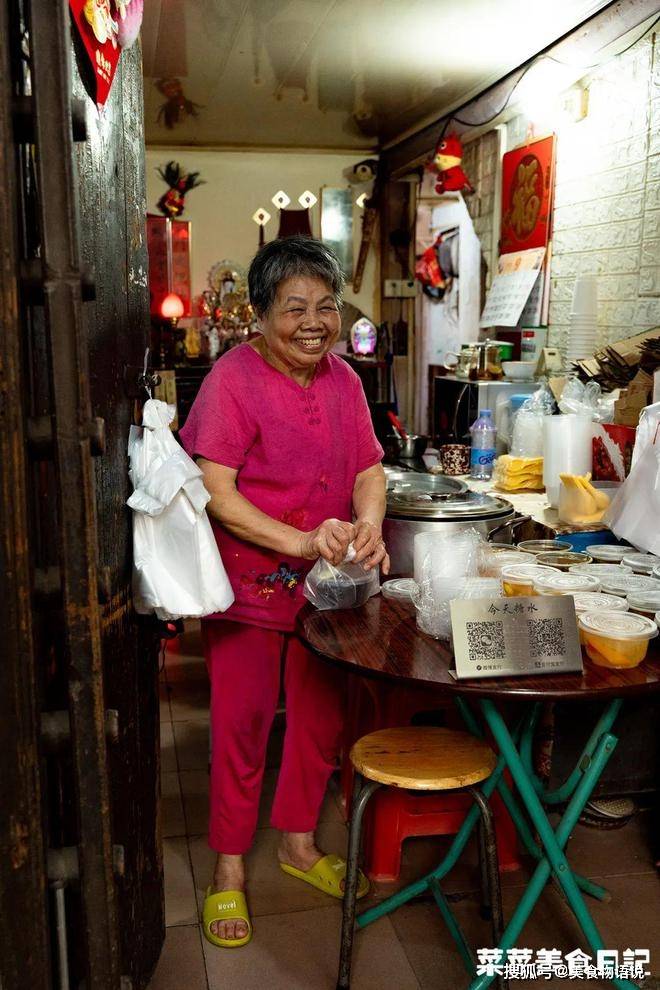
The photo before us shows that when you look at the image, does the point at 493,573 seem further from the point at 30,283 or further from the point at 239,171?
the point at 239,171

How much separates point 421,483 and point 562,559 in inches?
56.5

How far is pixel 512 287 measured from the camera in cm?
589

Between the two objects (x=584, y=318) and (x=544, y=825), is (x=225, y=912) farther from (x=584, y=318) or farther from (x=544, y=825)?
(x=584, y=318)

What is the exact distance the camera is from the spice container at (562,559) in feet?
8.53

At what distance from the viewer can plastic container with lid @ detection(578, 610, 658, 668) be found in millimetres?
2051

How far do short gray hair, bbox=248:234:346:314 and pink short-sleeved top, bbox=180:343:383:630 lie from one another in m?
0.19

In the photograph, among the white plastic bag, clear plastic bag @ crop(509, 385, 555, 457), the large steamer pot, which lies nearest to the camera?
the white plastic bag

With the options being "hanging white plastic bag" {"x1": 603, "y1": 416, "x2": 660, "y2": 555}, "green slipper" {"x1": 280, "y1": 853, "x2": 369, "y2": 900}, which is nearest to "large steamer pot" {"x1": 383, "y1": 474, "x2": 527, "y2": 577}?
"hanging white plastic bag" {"x1": 603, "y1": 416, "x2": 660, "y2": 555}

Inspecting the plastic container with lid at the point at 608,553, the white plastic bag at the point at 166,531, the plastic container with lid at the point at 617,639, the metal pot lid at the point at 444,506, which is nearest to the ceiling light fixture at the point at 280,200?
the metal pot lid at the point at 444,506

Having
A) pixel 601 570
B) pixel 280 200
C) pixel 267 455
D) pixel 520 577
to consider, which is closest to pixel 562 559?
pixel 601 570

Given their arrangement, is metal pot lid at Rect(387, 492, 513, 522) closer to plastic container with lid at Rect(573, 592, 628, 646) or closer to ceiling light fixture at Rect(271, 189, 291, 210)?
plastic container with lid at Rect(573, 592, 628, 646)

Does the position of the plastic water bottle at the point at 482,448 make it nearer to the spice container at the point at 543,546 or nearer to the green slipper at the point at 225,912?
the spice container at the point at 543,546

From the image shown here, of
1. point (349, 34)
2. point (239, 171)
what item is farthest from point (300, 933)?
point (239, 171)

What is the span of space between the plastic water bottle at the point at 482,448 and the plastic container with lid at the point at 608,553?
1.63 m
